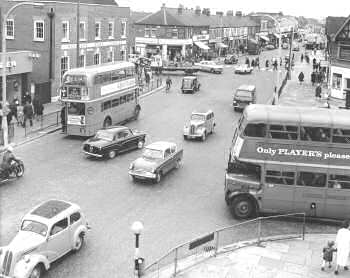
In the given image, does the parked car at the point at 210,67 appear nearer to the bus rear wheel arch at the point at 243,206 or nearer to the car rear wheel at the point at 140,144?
the car rear wheel at the point at 140,144

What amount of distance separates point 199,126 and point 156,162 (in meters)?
9.41

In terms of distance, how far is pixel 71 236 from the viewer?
17500mm

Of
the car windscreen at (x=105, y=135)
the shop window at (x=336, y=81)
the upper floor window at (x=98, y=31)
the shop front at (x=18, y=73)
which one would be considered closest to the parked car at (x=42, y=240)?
the car windscreen at (x=105, y=135)

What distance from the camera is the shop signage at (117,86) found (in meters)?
34.8

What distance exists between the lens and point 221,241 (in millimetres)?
18672

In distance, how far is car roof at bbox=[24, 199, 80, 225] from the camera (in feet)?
55.6

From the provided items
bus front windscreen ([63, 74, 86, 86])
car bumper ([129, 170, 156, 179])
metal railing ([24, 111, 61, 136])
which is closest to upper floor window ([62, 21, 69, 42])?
metal railing ([24, 111, 61, 136])

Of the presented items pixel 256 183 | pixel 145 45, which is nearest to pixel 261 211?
pixel 256 183

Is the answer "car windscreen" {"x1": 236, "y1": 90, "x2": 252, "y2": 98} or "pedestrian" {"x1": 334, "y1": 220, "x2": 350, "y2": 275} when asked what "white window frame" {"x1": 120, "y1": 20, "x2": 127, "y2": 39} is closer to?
"car windscreen" {"x1": 236, "y1": 90, "x2": 252, "y2": 98}

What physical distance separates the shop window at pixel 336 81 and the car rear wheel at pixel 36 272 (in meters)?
41.6

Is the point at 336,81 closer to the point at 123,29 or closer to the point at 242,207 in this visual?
the point at 123,29

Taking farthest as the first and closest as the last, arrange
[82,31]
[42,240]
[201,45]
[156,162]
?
[201,45]
[82,31]
[156,162]
[42,240]

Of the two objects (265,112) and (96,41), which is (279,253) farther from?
(96,41)

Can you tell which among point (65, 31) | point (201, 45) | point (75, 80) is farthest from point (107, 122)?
point (201, 45)
